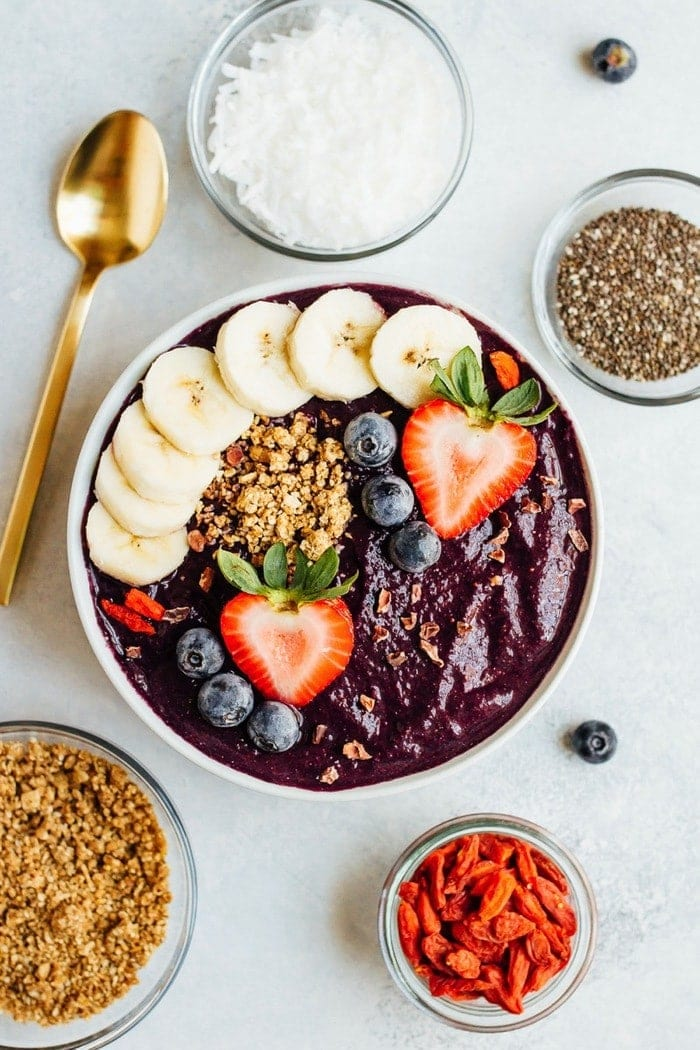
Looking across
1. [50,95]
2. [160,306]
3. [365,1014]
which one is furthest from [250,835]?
[50,95]

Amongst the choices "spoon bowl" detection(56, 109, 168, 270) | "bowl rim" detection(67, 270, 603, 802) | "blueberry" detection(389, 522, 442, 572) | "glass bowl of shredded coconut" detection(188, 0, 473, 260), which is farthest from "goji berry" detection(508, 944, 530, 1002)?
"spoon bowl" detection(56, 109, 168, 270)

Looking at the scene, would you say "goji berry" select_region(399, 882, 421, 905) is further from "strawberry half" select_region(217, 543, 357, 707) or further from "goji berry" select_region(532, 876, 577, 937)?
"strawberry half" select_region(217, 543, 357, 707)

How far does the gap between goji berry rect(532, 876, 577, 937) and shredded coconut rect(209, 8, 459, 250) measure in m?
1.56

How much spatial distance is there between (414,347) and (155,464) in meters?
0.61

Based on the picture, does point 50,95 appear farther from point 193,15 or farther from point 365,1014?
point 365,1014

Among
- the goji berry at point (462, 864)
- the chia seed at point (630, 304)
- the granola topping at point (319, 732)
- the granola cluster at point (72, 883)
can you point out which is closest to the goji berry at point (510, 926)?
the goji berry at point (462, 864)

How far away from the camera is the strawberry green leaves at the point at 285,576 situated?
79.7 inches

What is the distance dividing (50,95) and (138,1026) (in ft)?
7.64

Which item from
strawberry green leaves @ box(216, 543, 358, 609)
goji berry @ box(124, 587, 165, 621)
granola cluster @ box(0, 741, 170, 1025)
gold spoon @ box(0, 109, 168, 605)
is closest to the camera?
strawberry green leaves @ box(216, 543, 358, 609)

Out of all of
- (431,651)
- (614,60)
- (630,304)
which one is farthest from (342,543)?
(614,60)

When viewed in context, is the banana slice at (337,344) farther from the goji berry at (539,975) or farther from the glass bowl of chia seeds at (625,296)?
the goji berry at (539,975)

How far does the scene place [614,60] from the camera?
2.45 metres

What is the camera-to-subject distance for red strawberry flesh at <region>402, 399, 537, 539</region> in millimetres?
2107

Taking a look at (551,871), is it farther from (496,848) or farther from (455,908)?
(455,908)
